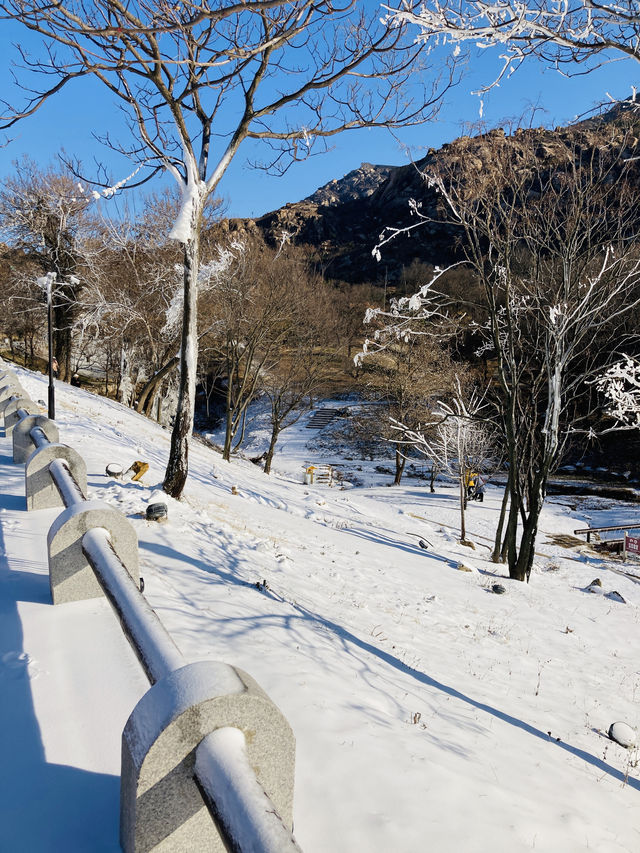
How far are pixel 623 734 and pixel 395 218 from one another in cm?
11560

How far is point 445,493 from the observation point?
25.7 meters

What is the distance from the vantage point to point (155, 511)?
5.79 metres

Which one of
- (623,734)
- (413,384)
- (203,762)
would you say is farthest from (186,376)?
(413,384)

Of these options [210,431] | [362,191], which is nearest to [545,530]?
[210,431]

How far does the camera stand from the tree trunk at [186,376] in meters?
7.00

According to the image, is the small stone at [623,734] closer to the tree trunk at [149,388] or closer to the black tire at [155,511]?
the black tire at [155,511]

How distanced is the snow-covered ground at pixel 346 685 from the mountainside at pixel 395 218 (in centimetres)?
628

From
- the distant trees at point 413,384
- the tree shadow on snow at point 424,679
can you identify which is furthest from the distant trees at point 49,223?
the tree shadow on snow at point 424,679

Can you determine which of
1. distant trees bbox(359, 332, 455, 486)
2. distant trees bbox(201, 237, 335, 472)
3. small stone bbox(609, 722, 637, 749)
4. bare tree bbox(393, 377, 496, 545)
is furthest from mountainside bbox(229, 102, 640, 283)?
bare tree bbox(393, 377, 496, 545)

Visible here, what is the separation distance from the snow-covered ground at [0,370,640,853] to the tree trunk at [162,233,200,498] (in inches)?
16.8

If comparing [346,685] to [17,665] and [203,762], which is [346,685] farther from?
[203,762]

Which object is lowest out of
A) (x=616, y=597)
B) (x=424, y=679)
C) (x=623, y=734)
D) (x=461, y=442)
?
→ (x=616, y=597)

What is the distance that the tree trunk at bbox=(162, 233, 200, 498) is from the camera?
276 inches

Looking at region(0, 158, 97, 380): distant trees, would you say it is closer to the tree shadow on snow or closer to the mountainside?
the mountainside
